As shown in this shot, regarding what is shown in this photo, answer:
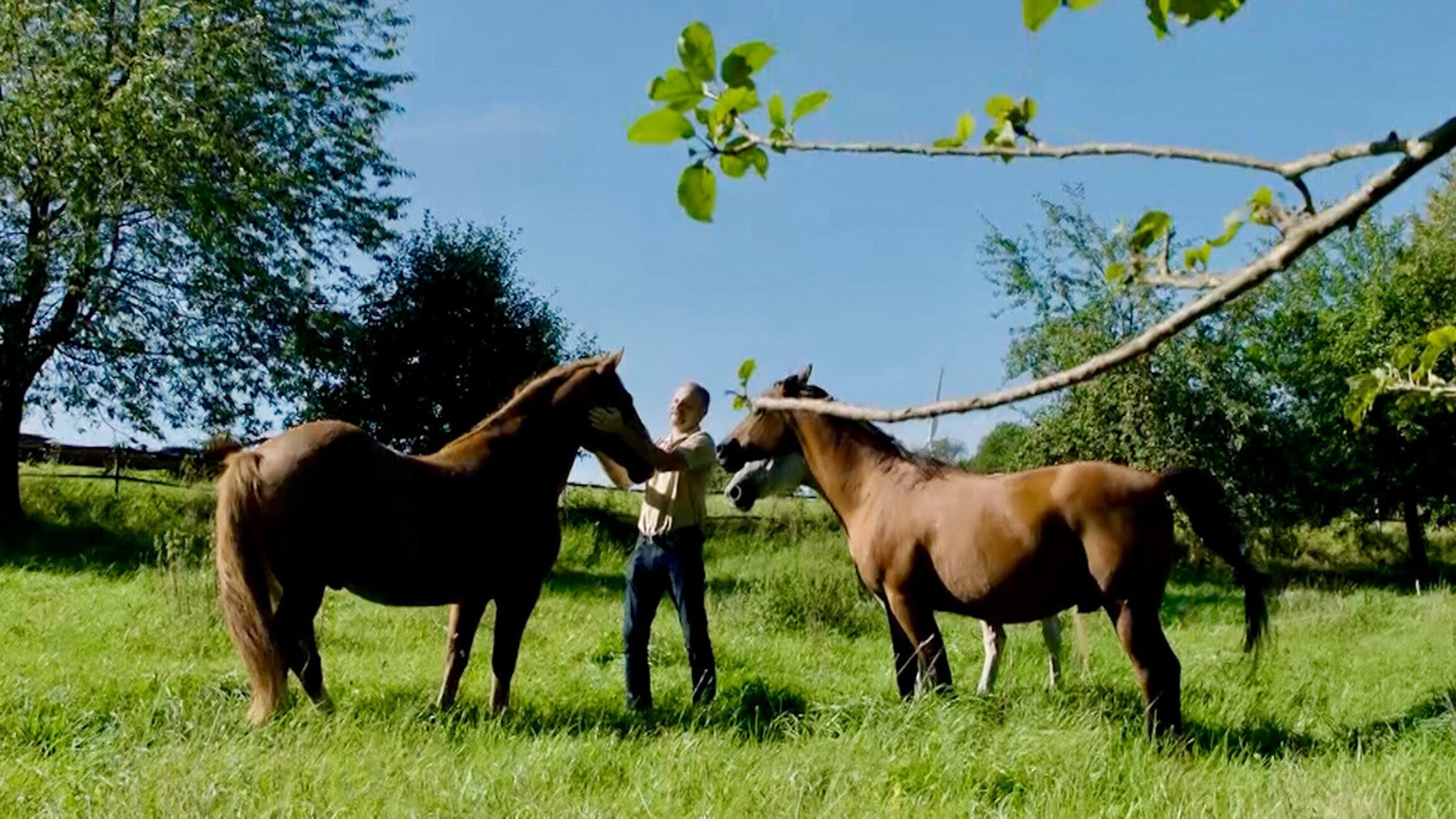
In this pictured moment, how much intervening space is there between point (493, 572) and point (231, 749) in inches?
82.1

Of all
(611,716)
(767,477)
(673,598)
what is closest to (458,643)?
(611,716)

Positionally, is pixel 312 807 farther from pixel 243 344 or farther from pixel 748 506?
pixel 243 344

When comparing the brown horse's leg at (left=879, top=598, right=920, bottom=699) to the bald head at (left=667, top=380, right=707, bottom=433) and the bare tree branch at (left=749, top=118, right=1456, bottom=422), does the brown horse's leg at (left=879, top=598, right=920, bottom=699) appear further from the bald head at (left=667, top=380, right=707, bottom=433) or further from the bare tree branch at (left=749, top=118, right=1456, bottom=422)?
the bare tree branch at (left=749, top=118, right=1456, bottom=422)

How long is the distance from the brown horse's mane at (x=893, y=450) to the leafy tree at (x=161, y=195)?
13.5 m

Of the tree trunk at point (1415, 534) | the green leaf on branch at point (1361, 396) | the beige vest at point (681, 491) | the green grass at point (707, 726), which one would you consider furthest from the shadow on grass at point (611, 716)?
the tree trunk at point (1415, 534)

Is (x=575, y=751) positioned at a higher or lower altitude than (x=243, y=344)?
lower

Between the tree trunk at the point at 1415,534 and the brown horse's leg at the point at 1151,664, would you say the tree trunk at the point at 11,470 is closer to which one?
the brown horse's leg at the point at 1151,664

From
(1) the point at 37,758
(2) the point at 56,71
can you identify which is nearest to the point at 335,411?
(2) the point at 56,71

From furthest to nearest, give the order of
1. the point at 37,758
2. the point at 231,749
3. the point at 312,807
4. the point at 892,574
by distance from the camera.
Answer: the point at 892,574 → the point at 37,758 → the point at 231,749 → the point at 312,807

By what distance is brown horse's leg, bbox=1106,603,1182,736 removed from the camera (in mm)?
5512

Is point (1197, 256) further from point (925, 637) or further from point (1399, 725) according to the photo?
point (1399, 725)

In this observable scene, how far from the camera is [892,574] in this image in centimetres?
631

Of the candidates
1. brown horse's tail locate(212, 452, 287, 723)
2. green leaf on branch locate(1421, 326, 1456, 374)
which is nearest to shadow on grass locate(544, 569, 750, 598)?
brown horse's tail locate(212, 452, 287, 723)

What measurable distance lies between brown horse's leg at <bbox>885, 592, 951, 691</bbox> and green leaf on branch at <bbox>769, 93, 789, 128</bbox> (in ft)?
16.7
